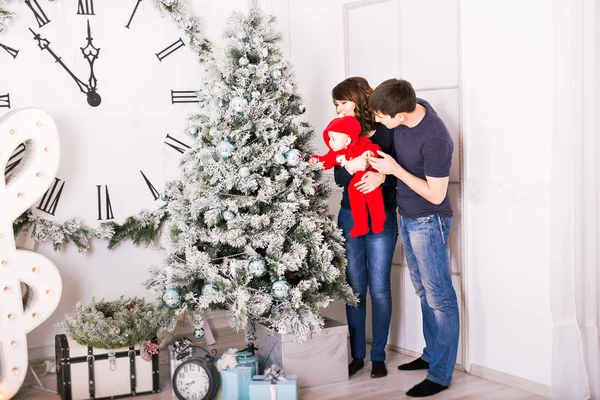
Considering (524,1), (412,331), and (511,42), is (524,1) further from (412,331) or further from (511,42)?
(412,331)

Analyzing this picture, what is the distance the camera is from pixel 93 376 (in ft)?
9.95

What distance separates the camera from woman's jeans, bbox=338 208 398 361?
323 centimetres

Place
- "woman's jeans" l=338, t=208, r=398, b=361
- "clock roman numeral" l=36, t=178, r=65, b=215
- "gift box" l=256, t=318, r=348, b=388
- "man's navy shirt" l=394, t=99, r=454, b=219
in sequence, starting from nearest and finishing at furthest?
"man's navy shirt" l=394, t=99, r=454, b=219, "gift box" l=256, t=318, r=348, b=388, "woman's jeans" l=338, t=208, r=398, b=361, "clock roman numeral" l=36, t=178, r=65, b=215

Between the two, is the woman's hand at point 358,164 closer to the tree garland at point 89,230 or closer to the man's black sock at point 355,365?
the man's black sock at point 355,365

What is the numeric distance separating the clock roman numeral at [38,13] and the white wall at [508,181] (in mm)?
1990

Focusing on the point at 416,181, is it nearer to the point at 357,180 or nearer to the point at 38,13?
the point at 357,180

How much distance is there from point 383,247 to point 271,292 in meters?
0.57

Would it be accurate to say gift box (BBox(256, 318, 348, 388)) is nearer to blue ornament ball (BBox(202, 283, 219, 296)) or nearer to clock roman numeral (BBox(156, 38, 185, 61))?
blue ornament ball (BBox(202, 283, 219, 296))

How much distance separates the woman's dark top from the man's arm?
179mm

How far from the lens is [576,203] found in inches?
104

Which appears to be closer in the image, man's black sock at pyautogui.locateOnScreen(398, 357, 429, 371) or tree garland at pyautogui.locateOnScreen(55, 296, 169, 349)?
tree garland at pyautogui.locateOnScreen(55, 296, 169, 349)

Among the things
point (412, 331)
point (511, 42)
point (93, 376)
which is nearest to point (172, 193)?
point (93, 376)

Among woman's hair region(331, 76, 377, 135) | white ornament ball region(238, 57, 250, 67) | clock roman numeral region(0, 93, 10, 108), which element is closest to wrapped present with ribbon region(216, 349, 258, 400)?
woman's hair region(331, 76, 377, 135)

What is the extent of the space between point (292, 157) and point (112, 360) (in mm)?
1176
